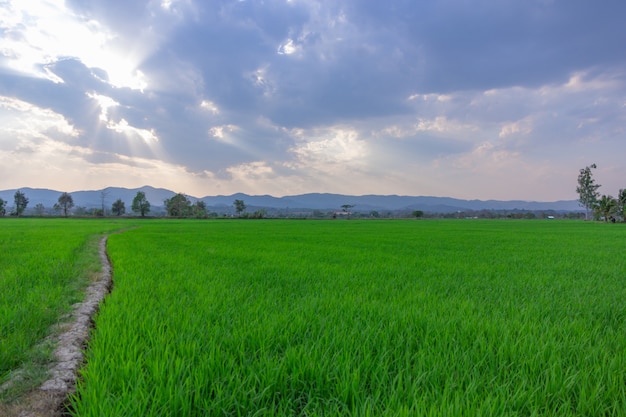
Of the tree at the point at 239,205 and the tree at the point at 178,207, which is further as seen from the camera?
the tree at the point at 239,205

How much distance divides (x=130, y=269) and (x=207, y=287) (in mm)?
2651

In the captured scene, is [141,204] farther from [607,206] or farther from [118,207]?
[607,206]

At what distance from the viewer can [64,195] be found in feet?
249

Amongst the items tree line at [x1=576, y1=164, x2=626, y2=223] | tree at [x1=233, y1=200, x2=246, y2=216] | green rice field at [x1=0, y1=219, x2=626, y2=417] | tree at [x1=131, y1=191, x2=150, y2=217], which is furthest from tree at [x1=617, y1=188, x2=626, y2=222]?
tree at [x1=131, y1=191, x2=150, y2=217]

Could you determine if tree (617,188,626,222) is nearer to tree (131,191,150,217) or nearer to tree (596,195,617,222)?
tree (596,195,617,222)

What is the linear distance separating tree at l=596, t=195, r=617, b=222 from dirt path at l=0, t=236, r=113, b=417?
65.8 m

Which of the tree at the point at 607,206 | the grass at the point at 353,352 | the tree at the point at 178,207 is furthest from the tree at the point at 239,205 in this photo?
the grass at the point at 353,352

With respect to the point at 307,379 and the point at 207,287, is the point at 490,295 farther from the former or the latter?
the point at 207,287

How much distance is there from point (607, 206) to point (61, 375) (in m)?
66.2

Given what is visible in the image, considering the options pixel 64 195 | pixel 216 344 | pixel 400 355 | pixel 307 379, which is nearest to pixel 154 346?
pixel 216 344

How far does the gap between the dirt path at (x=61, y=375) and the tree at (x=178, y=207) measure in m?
79.4

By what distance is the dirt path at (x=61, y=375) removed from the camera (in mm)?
1844

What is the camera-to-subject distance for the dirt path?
1.84m

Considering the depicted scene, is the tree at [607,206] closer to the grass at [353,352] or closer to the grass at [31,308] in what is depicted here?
the grass at [353,352]
